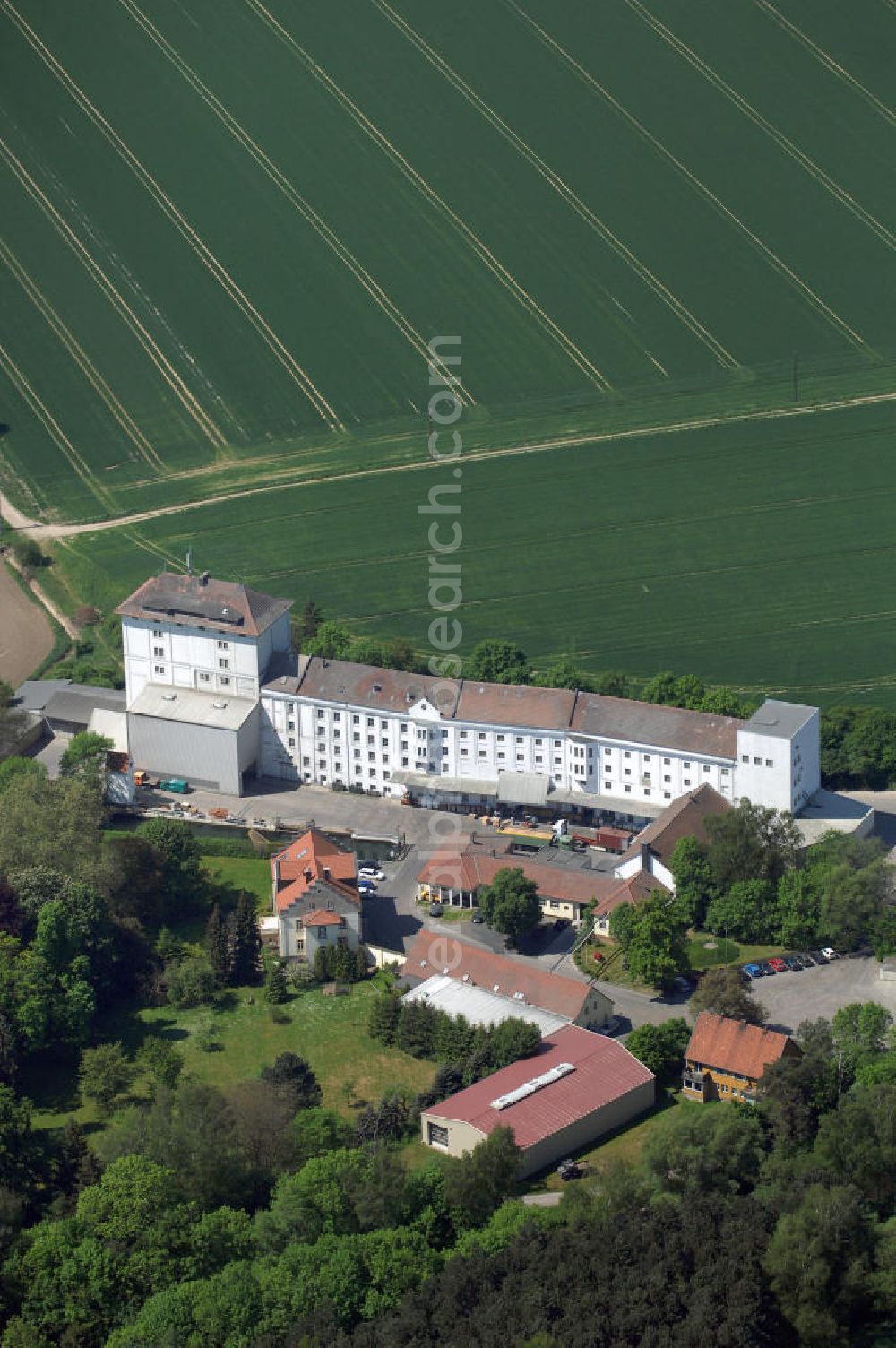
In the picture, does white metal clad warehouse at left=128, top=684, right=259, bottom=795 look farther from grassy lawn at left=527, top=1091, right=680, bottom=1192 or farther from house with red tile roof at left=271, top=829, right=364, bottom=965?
grassy lawn at left=527, top=1091, right=680, bottom=1192

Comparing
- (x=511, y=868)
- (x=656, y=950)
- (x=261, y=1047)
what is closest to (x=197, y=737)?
(x=511, y=868)

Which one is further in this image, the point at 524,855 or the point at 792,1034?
the point at 524,855

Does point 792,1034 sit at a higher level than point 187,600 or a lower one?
lower

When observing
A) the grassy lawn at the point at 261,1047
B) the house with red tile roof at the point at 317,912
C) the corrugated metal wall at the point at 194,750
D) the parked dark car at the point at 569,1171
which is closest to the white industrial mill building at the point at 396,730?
the corrugated metal wall at the point at 194,750

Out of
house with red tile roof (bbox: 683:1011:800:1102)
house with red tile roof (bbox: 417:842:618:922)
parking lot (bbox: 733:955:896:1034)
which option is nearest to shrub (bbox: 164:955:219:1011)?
house with red tile roof (bbox: 417:842:618:922)

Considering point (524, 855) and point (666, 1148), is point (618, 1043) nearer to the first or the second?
point (666, 1148)

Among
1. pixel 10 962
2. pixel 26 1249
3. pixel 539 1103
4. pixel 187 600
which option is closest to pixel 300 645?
pixel 187 600
